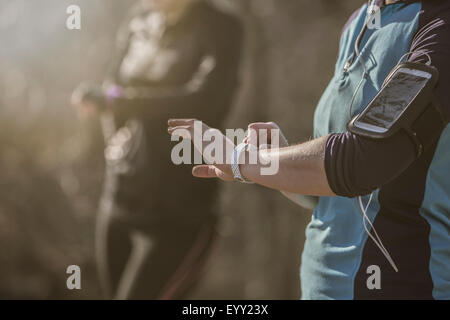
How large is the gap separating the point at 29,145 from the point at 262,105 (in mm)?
1166

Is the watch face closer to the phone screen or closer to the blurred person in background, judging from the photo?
the phone screen

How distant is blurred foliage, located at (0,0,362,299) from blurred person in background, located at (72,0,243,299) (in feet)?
0.96

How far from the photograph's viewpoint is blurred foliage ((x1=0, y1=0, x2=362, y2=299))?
7.63 feet

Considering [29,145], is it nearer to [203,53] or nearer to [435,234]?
[203,53]

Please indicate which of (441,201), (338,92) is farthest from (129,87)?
(441,201)

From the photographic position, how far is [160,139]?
1.99 metres

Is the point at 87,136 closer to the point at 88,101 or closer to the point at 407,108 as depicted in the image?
the point at 88,101

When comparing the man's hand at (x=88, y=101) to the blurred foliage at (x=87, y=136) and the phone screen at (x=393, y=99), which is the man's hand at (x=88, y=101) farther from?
the phone screen at (x=393, y=99)

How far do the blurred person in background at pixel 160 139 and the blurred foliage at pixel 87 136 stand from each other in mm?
292

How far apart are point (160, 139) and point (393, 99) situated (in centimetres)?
123

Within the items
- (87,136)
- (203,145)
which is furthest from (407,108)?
(87,136)

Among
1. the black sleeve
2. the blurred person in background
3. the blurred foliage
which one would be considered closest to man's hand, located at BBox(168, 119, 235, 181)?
the black sleeve

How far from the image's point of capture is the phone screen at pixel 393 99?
2.80ft

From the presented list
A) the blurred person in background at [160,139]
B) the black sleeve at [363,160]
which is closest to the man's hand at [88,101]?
the blurred person in background at [160,139]
